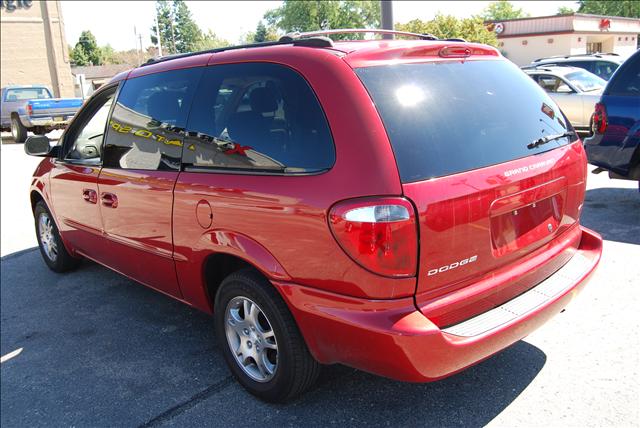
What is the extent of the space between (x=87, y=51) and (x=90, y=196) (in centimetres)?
9003

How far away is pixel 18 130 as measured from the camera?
20328 mm

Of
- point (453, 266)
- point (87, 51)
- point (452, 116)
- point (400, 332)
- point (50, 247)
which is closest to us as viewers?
point (400, 332)

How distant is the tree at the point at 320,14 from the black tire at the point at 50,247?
5751 cm

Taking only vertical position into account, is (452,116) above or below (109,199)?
above

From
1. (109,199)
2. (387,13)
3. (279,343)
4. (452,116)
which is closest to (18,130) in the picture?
(387,13)

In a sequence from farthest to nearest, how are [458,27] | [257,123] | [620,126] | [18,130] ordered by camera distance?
[458,27] → [18,130] → [620,126] → [257,123]

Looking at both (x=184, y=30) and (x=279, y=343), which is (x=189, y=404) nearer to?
Result: (x=279, y=343)

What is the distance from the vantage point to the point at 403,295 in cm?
234

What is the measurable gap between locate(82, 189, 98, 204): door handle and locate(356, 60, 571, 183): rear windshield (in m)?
2.58

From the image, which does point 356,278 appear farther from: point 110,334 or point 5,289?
point 5,289

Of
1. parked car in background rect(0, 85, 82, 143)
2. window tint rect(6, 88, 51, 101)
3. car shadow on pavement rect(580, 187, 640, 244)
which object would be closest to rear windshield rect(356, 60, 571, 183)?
car shadow on pavement rect(580, 187, 640, 244)

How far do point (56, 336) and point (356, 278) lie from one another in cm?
289

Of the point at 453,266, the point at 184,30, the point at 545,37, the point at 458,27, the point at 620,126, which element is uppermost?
the point at 458,27

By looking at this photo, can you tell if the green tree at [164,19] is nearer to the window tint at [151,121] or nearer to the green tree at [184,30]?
the green tree at [184,30]
